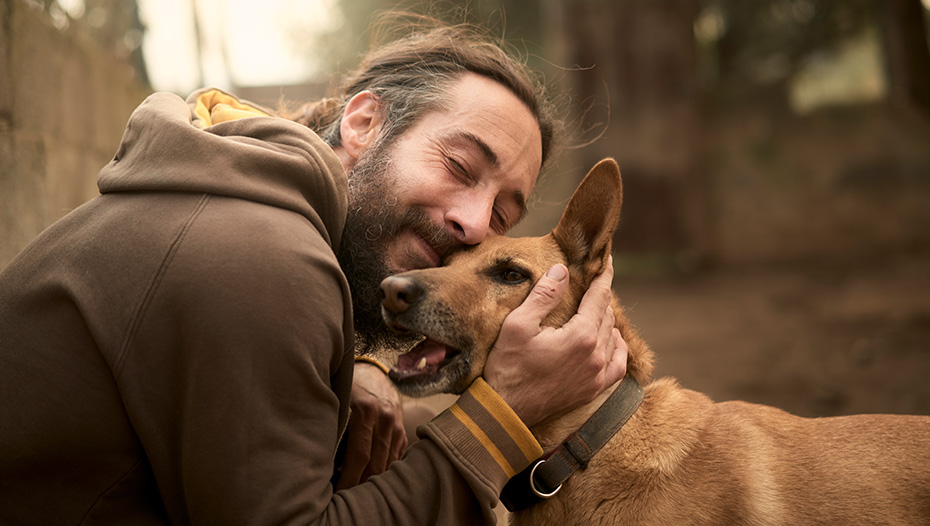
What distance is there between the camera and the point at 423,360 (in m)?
2.28

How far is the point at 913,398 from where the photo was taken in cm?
482

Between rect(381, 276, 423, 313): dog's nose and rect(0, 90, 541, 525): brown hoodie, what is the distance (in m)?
0.40

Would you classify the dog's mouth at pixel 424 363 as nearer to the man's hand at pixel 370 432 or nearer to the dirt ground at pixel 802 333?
the man's hand at pixel 370 432

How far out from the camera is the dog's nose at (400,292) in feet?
7.14

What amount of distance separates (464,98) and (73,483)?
1.98m

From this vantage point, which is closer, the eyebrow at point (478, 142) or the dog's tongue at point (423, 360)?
the dog's tongue at point (423, 360)

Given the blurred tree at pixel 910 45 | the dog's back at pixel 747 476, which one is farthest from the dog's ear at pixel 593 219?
the blurred tree at pixel 910 45

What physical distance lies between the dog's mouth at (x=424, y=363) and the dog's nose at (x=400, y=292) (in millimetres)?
173

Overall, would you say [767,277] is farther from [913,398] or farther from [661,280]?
[913,398]

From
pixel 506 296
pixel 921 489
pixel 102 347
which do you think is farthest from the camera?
pixel 506 296

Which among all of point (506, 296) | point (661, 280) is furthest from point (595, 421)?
point (661, 280)

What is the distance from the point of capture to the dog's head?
221 cm

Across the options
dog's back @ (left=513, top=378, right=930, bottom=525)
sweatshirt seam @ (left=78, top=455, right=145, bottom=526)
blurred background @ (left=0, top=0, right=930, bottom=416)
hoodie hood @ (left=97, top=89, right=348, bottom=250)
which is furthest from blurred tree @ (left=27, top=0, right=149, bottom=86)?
dog's back @ (left=513, top=378, right=930, bottom=525)

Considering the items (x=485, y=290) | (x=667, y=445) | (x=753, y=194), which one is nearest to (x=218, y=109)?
(x=485, y=290)
